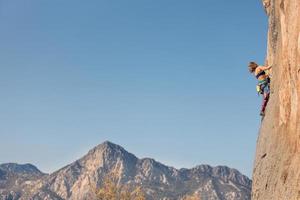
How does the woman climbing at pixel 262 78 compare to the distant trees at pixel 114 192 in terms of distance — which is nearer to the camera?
the woman climbing at pixel 262 78

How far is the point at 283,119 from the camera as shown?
25.6m

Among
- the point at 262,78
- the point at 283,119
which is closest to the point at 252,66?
the point at 262,78

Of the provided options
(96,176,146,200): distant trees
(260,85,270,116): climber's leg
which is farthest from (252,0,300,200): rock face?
(96,176,146,200): distant trees

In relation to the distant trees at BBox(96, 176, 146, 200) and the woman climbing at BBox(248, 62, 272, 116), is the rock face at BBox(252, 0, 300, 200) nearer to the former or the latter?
the woman climbing at BBox(248, 62, 272, 116)

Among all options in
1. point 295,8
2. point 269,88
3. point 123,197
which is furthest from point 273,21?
point 123,197

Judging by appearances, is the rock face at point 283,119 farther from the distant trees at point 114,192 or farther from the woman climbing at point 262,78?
the distant trees at point 114,192

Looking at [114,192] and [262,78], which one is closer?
[262,78]

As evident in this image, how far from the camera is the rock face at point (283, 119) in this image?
23.0m

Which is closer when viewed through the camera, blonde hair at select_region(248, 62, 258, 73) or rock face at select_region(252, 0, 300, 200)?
rock face at select_region(252, 0, 300, 200)

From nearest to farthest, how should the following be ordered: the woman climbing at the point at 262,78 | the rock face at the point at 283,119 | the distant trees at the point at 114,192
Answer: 1. the rock face at the point at 283,119
2. the woman climbing at the point at 262,78
3. the distant trees at the point at 114,192

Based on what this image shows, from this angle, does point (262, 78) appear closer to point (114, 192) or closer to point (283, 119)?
point (283, 119)

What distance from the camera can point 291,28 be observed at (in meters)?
23.7

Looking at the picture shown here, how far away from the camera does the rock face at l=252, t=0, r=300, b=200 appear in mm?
23000

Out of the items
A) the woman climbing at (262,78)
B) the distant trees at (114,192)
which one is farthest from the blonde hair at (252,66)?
the distant trees at (114,192)
